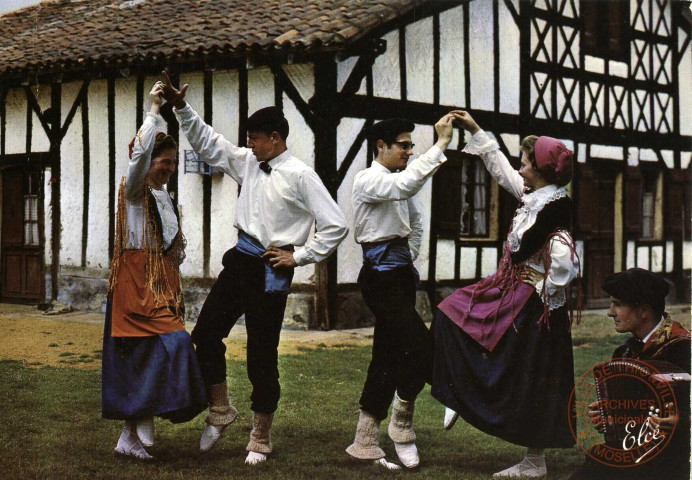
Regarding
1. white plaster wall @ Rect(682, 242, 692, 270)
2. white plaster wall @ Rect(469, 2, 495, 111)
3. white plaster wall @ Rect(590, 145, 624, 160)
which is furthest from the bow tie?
white plaster wall @ Rect(682, 242, 692, 270)

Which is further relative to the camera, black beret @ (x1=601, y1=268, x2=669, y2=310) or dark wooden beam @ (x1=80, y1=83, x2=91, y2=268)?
dark wooden beam @ (x1=80, y1=83, x2=91, y2=268)

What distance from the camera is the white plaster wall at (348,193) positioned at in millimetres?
8586

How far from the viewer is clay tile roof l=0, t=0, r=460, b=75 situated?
7922 millimetres

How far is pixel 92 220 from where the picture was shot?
30.8 ft

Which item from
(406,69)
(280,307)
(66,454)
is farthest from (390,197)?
(406,69)

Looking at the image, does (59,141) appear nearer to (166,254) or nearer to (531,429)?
(166,254)

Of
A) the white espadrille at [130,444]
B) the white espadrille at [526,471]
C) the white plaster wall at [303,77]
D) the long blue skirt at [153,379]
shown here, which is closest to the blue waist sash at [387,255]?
the long blue skirt at [153,379]

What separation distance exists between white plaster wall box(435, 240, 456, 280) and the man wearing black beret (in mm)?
5749

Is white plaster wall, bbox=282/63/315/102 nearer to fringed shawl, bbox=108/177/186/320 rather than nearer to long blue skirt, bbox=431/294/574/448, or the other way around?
fringed shawl, bbox=108/177/186/320

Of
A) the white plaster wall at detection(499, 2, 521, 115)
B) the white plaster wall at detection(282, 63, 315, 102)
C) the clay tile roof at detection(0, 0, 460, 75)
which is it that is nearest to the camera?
the clay tile roof at detection(0, 0, 460, 75)

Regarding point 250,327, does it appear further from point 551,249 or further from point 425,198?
point 425,198

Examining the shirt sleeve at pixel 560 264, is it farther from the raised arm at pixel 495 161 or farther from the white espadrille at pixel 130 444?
the white espadrille at pixel 130 444

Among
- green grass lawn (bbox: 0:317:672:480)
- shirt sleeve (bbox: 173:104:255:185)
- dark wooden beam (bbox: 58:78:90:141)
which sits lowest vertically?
green grass lawn (bbox: 0:317:672:480)

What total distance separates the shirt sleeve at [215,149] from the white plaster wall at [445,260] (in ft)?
18.6
